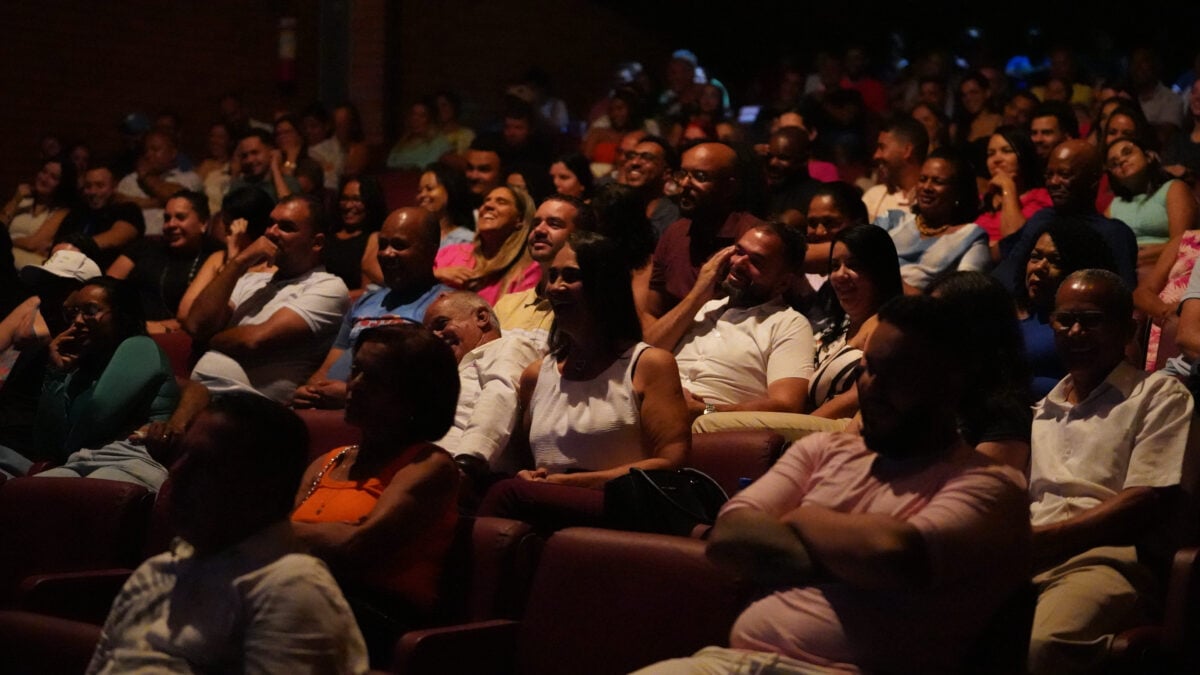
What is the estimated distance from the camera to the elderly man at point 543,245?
4879mm

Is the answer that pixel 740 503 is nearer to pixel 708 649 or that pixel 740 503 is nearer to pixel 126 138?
pixel 708 649

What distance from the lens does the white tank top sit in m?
3.52

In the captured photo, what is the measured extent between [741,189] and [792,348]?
3.73ft

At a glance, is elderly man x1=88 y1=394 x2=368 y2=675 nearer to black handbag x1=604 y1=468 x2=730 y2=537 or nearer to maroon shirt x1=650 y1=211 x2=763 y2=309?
black handbag x1=604 y1=468 x2=730 y2=537

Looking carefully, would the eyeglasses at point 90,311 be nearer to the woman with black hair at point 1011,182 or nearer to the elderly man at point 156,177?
the woman with black hair at point 1011,182

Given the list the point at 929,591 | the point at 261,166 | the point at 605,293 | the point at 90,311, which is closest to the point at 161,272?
the point at 261,166

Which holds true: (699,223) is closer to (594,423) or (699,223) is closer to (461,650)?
(594,423)

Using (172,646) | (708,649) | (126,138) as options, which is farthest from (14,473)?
(126,138)

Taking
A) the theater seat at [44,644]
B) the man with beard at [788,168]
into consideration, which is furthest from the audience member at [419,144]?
the theater seat at [44,644]

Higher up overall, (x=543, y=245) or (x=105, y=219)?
(x=543, y=245)

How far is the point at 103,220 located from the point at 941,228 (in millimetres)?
4595

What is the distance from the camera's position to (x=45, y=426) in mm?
4344

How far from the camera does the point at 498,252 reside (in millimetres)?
5543

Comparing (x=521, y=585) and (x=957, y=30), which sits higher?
(x=957, y=30)
